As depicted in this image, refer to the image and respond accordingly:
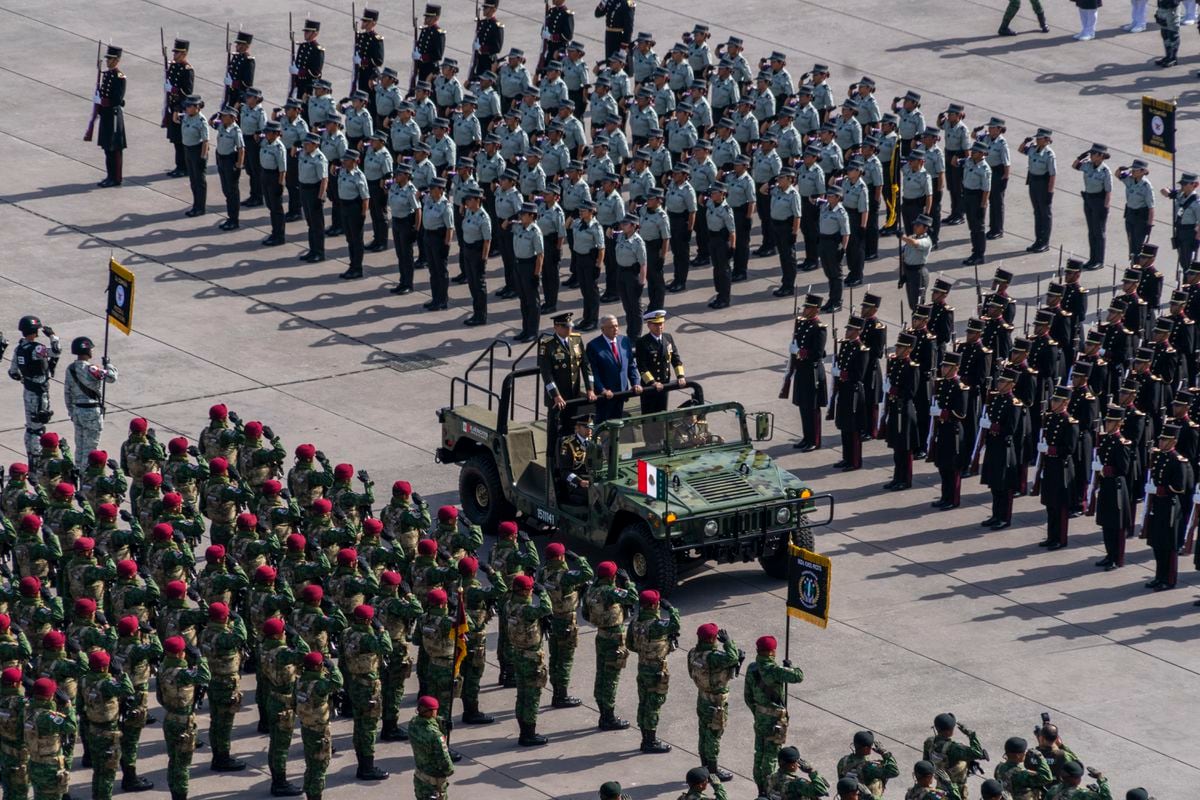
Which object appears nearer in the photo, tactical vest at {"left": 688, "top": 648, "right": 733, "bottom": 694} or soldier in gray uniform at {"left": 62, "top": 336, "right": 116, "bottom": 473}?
tactical vest at {"left": 688, "top": 648, "right": 733, "bottom": 694}

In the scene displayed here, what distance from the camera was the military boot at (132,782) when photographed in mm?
22781

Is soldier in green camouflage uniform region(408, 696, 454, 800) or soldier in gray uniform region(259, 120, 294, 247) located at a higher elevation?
soldier in gray uniform region(259, 120, 294, 247)

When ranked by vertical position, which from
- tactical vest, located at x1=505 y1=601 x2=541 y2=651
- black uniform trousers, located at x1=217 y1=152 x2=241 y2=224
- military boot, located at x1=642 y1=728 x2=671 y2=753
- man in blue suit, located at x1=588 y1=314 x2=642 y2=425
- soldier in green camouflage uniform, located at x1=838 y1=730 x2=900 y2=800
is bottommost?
military boot, located at x1=642 y1=728 x2=671 y2=753

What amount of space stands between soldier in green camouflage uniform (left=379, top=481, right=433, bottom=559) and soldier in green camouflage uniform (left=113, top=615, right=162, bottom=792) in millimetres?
3504

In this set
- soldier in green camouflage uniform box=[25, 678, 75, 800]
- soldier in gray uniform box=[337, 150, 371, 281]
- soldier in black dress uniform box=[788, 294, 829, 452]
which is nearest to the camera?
soldier in green camouflage uniform box=[25, 678, 75, 800]

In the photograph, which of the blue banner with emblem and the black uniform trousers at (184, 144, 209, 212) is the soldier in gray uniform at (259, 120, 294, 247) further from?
the blue banner with emblem

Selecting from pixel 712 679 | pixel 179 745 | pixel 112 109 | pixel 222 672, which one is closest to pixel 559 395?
pixel 712 679

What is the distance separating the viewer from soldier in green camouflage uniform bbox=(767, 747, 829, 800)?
811 inches

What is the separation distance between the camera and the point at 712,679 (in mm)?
22797

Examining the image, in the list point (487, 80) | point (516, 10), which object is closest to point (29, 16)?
point (516, 10)

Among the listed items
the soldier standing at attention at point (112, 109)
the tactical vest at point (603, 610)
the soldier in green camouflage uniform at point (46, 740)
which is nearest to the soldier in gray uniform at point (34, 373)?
the tactical vest at point (603, 610)

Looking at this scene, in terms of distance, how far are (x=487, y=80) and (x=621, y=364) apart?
11901mm

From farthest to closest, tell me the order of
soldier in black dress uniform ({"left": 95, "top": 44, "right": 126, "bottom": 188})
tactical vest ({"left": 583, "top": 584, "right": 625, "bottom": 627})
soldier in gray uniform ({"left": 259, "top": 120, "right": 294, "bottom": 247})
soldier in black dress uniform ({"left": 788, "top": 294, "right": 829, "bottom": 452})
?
soldier in black dress uniform ({"left": 95, "top": 44, "right": 126, "bottom": 188}), soldier in gray uniform ({"left": 259, "top": 120, "right": 294, "bottom": 247}), soldier in black dress uniform ({"left": 788, "top": 294, "right": 829, "bottom": 452}), tactical vest ({"left": 583, "top": 584, "right": 625, "bottom": 627})

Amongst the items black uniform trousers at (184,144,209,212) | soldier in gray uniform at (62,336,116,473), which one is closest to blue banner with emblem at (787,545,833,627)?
soldier in gray uniform at (62,336,116,473)
